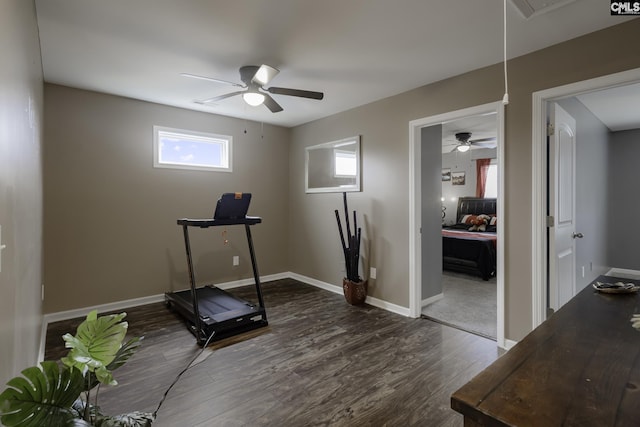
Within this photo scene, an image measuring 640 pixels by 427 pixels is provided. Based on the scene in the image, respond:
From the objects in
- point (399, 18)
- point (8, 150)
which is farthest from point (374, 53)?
point (8, 150)

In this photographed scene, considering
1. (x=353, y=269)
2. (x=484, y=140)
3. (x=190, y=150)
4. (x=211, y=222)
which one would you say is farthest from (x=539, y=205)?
(x=190, y=150)

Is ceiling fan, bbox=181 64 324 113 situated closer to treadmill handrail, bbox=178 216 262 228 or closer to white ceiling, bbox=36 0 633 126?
white ceiling, bbox=36 0 633 126

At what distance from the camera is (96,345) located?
83cm

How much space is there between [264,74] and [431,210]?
2.53 meters

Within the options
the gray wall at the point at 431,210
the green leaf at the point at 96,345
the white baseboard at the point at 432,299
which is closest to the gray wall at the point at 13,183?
the green leaf at the point at 96,345

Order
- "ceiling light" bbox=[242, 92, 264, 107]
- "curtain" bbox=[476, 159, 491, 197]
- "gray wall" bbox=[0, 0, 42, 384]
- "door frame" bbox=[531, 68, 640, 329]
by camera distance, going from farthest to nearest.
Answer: "curtain" bbox=[476, 159, 491, 197]
"ceiling light" bbox=[242, 92, 264, 107]
"door frame" bbox=[531, 68, 640, 329]
"gray wall" bbox=[0, 0, 42, 384]

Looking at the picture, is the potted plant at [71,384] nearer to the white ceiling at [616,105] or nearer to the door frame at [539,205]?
the door frame at [539,205]

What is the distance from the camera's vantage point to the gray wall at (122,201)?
11.0 feet

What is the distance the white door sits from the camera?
2.58 m

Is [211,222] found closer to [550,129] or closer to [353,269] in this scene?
[353,269]

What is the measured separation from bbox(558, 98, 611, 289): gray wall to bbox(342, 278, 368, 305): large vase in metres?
2.33

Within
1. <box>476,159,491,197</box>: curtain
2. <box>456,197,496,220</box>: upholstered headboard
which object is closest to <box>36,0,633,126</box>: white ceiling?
<box>456,197,496,220</box>: upholstered headboard

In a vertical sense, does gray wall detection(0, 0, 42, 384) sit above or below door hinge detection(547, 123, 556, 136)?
below

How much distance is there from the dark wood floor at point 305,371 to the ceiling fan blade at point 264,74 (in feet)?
7.71
